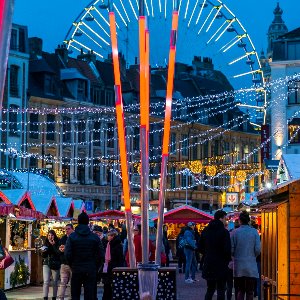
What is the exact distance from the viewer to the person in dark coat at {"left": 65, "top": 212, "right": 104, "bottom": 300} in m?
14.0

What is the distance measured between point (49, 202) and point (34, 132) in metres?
29.4

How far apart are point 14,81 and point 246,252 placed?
150 ft

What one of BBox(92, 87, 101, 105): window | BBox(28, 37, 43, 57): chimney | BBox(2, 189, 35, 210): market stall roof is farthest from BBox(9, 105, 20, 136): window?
BBox(2, 189, 35, 210): market stall roof

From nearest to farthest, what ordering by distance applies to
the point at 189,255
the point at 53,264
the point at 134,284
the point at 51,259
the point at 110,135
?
the point at 134,284 < the point at 53,264 < the point at 51,259 < the point at 189,255 < the point at 110,135

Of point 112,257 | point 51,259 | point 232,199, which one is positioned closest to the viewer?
point 112,257

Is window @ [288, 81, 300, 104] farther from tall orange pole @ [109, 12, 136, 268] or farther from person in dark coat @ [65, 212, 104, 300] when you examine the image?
tall orange pole @ [109, 12, 136, 268]

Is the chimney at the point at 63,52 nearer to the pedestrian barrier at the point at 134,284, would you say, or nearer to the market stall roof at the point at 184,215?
the market stall roof at the point at 184,215

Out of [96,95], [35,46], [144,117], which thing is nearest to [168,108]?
[144,117]

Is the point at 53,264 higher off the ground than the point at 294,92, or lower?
lower

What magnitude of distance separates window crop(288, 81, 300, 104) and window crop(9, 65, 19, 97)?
53.5ft

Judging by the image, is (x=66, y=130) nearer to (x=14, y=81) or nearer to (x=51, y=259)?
(x=14, y=81)

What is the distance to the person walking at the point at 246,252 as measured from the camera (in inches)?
579

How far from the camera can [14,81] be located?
59.1 metres

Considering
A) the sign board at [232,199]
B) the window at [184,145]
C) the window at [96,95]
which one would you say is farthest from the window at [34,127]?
the window at [184,145]
